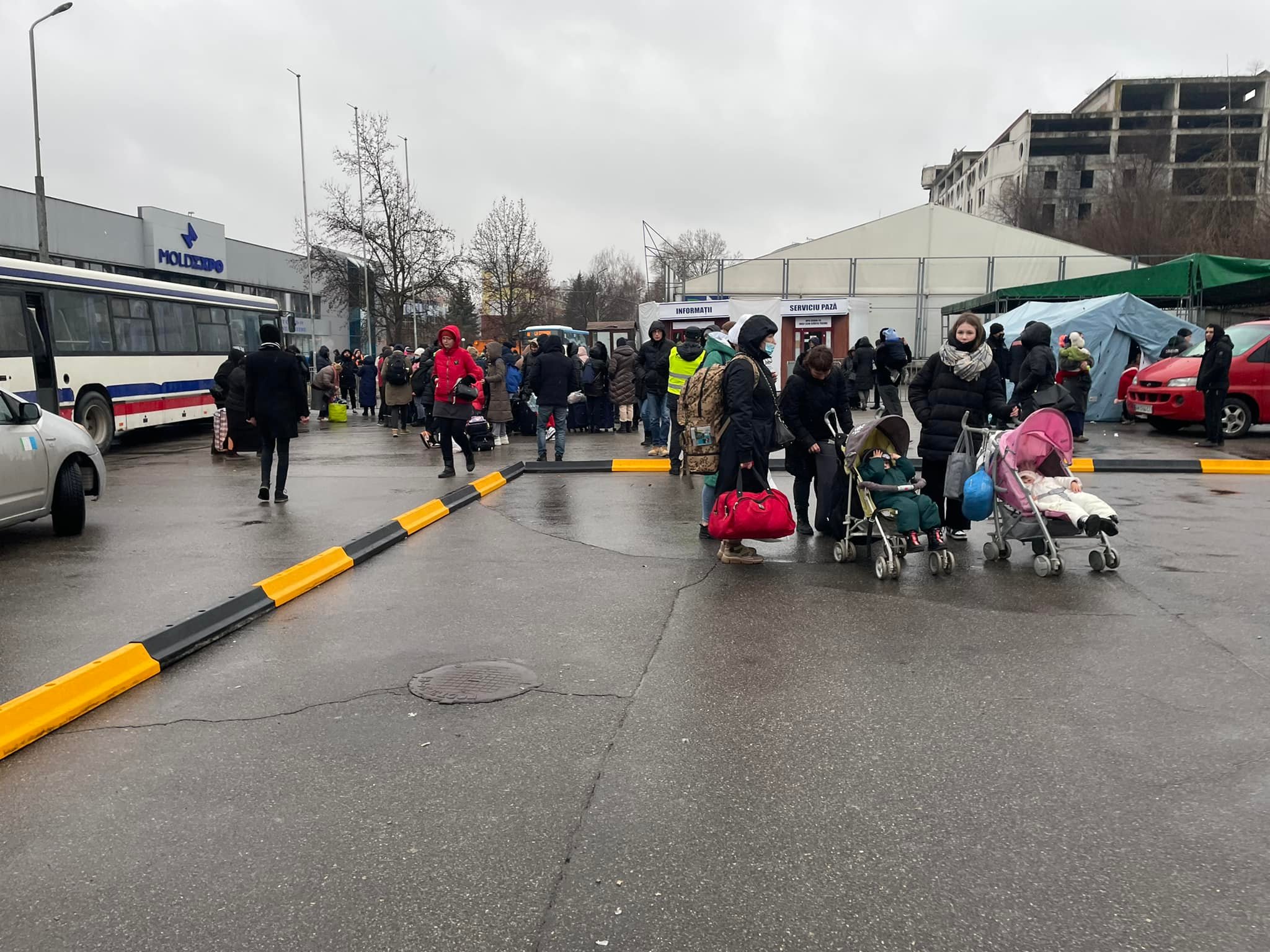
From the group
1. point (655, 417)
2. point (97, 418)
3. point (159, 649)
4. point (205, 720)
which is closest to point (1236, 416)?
point (655, 417)

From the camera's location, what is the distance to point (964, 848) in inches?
125

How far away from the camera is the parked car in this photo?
16.2 m

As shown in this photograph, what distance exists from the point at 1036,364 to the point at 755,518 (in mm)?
4990

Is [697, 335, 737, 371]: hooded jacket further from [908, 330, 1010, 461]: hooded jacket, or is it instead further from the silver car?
the silver car

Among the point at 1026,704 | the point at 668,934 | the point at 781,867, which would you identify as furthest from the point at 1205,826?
the point at 668,934

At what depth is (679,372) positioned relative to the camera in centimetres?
1181

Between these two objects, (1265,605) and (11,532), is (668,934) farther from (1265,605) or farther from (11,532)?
(11,532)

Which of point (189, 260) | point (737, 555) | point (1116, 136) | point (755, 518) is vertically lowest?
point (737, 555)

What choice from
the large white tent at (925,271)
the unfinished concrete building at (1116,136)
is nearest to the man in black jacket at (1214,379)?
the large white tent at (925,271)

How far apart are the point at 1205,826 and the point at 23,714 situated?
4828 millimetres

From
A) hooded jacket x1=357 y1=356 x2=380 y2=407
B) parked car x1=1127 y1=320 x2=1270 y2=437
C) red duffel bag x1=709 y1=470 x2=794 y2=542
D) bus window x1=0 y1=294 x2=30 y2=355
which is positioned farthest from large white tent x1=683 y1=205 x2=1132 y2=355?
red duffel bag x1=709 y1=470 x2=794 y2=542

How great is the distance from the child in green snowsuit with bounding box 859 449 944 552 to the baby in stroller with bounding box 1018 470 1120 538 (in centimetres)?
75

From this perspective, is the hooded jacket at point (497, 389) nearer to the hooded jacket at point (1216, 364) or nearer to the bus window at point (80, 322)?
the bus window at point (80, 322)

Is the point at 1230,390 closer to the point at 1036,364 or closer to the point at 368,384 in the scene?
the point at 1036,364
